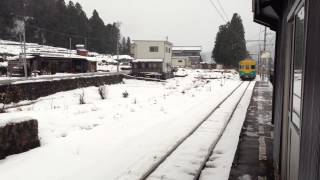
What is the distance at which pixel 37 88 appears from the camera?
25812 millimetres

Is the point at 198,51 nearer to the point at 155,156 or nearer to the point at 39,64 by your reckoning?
the point at 39,64

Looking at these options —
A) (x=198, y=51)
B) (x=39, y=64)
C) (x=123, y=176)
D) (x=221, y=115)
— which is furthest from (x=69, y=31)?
(x=123, y=176)

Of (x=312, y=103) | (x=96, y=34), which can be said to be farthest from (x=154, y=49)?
(x=312, y=103)

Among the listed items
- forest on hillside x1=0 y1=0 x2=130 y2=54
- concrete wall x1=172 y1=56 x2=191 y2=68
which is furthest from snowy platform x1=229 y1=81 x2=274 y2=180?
concrete wall x1=172 y1=56 x2=191 y2=68

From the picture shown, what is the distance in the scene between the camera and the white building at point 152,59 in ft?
163

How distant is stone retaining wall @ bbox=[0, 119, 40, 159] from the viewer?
25.3 feet

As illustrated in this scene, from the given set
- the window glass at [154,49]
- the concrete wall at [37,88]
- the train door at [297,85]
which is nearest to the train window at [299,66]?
the train door at [297,85]

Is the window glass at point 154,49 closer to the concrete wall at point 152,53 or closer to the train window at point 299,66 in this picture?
the concrete wall at point 152,53

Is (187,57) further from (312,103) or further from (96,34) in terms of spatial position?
(312,103)

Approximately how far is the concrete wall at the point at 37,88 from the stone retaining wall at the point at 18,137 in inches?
604

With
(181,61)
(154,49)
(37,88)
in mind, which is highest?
(154,49)

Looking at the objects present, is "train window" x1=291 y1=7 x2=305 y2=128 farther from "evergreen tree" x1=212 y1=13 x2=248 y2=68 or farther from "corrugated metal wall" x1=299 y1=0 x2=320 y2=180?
"evergreen tree" x1=212 y1=13 x2=248 y2=68

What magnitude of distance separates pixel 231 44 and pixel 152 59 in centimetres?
2791

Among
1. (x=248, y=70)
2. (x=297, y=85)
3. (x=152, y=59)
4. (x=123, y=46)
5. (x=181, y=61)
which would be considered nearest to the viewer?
(x=297, y=85)
